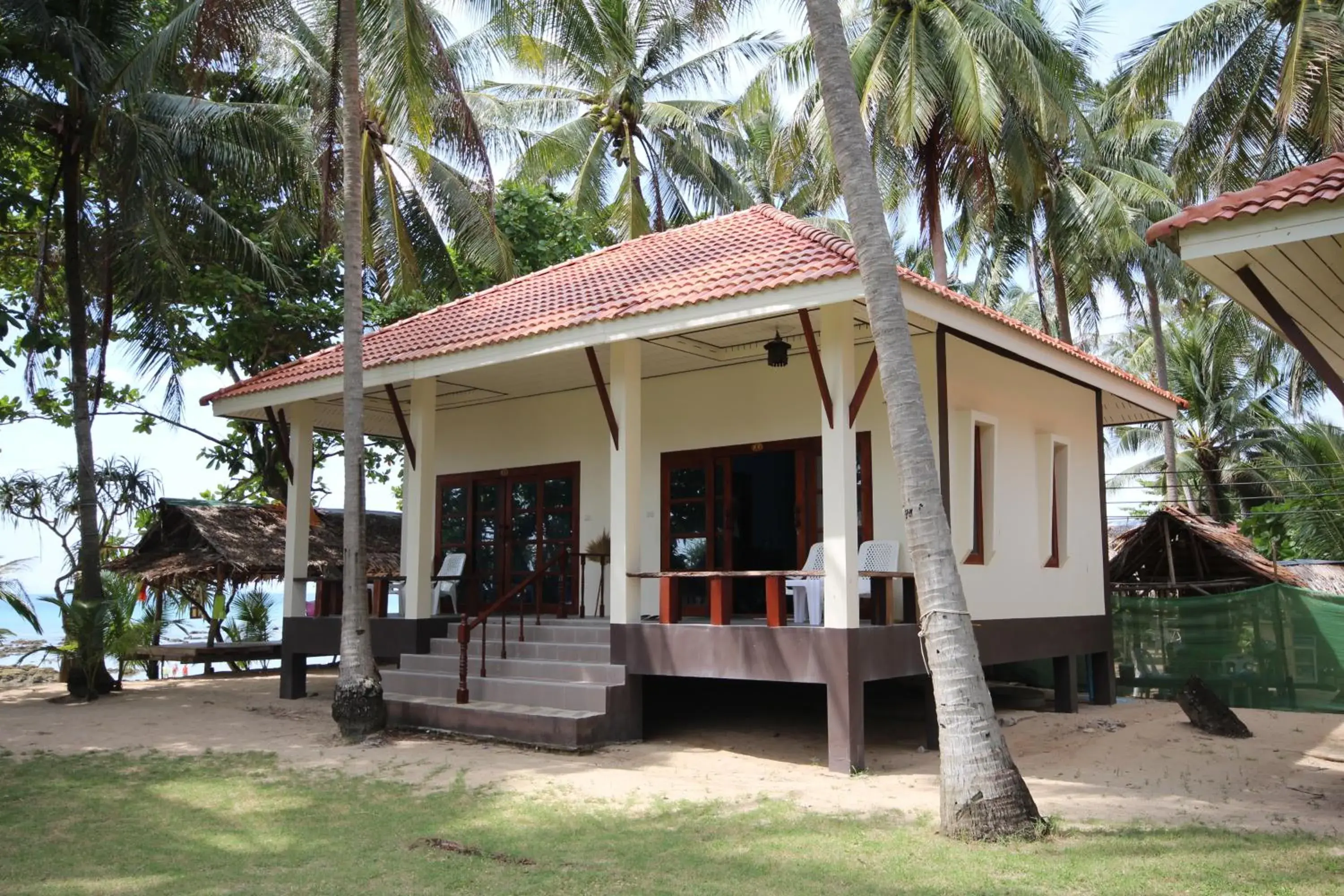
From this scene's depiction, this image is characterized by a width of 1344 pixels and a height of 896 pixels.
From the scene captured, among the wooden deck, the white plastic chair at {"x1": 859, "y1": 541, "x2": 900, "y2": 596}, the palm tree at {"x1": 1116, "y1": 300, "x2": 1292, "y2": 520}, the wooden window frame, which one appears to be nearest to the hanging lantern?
the white plastic chair at {"x1": 859, "y1": 541, "x2": 900, "y2": 596}

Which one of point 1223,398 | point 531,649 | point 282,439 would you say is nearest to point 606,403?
point 531,649

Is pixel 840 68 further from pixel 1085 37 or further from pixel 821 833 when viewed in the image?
pixel 1085 37

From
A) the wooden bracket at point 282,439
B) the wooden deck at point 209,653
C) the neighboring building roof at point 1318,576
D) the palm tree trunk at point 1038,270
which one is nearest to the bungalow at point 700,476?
the wooden bracket at point 282,439

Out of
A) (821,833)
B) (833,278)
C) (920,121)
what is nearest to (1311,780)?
(821,833)

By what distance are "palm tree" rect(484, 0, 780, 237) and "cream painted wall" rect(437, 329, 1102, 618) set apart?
8.58 metres

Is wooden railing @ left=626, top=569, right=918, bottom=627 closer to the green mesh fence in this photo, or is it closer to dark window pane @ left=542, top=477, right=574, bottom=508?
dark window pane @ left=542, top=477, right=574, bottom=508

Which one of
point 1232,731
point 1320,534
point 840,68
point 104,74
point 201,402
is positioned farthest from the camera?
point 1320,534

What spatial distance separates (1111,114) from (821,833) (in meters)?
24.6

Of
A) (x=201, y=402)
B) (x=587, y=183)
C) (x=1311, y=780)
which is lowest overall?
(x=1311, y=780)

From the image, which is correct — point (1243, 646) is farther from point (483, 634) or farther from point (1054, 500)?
point (483, 634)

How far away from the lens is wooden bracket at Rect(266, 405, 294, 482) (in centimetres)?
1435

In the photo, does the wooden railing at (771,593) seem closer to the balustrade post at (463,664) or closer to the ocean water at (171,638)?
the balustrade post at (463,664)

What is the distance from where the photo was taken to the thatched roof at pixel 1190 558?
1694cm

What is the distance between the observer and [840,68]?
7.52 metres
